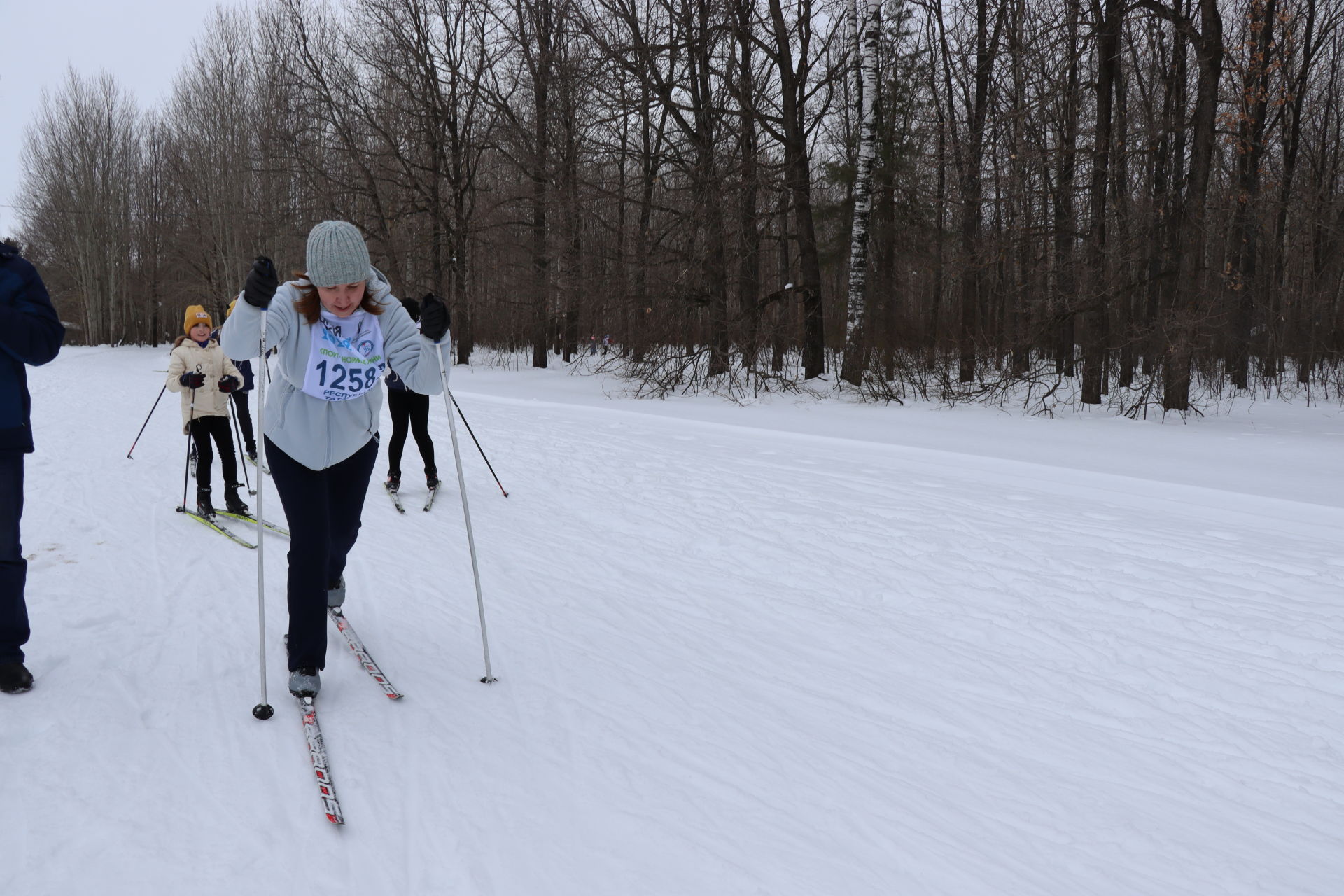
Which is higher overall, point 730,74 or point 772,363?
point 730,74

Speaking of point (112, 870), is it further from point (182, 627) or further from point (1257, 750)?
point (1257, 750)

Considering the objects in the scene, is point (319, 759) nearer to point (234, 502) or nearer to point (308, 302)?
point (308, 302)

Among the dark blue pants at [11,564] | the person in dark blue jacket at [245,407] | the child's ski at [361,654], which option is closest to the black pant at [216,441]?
the person in dark blue jacket at [245,407]

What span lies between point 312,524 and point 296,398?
526 millimetres

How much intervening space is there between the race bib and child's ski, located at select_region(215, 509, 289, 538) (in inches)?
146

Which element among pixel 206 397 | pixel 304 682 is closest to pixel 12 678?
pixel 304 682

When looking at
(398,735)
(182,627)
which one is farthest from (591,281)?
(398,735)

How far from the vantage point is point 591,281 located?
1762 centimetres

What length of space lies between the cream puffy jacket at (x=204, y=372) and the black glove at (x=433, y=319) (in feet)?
14.8

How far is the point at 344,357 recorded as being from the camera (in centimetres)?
341

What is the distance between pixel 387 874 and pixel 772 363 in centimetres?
1523

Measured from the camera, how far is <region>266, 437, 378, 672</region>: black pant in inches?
132

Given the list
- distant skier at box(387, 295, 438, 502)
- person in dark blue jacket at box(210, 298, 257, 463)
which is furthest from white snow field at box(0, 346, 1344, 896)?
person in dark blue jacket at box(210, 298, 257, 463)

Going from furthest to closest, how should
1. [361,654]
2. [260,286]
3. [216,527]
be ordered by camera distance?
[216,527]
[361,654]
[260,286]
